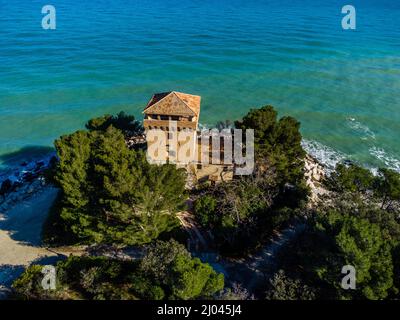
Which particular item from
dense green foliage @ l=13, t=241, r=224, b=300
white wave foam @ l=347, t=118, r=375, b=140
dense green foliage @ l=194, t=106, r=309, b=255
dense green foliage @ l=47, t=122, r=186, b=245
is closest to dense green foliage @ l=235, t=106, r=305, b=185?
dense green foliage @ l=194, t=106, r=309, b=255

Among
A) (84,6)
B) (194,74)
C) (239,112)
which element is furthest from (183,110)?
(84,6)

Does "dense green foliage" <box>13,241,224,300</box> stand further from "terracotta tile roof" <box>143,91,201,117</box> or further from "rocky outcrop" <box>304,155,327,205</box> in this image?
"rocky outcrop" <box>304,155,327,205</box>

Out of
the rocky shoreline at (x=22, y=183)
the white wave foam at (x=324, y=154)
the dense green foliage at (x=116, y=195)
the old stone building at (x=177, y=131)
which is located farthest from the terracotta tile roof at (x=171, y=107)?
the white wave foam at (x=324, y=154)

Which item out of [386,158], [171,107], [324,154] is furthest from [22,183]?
[386,158]

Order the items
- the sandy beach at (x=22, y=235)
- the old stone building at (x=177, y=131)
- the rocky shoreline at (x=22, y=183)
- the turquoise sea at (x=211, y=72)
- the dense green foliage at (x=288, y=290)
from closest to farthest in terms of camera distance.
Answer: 1. the dense green foliage at (x=288, y=290)
2. the sandy beach at (x=22, y=235)
3. the old stone building at (x=177, y=131)
4. the rocky shoreline at (x=22, y=183)
5. the turquoise sea at (x=211, y=72)

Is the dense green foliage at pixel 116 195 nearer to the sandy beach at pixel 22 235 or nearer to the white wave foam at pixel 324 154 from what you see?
the sandy beach at pixel 22 235

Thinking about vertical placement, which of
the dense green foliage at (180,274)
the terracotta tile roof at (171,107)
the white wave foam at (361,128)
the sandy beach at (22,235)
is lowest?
the sandy beach at (22,235)
